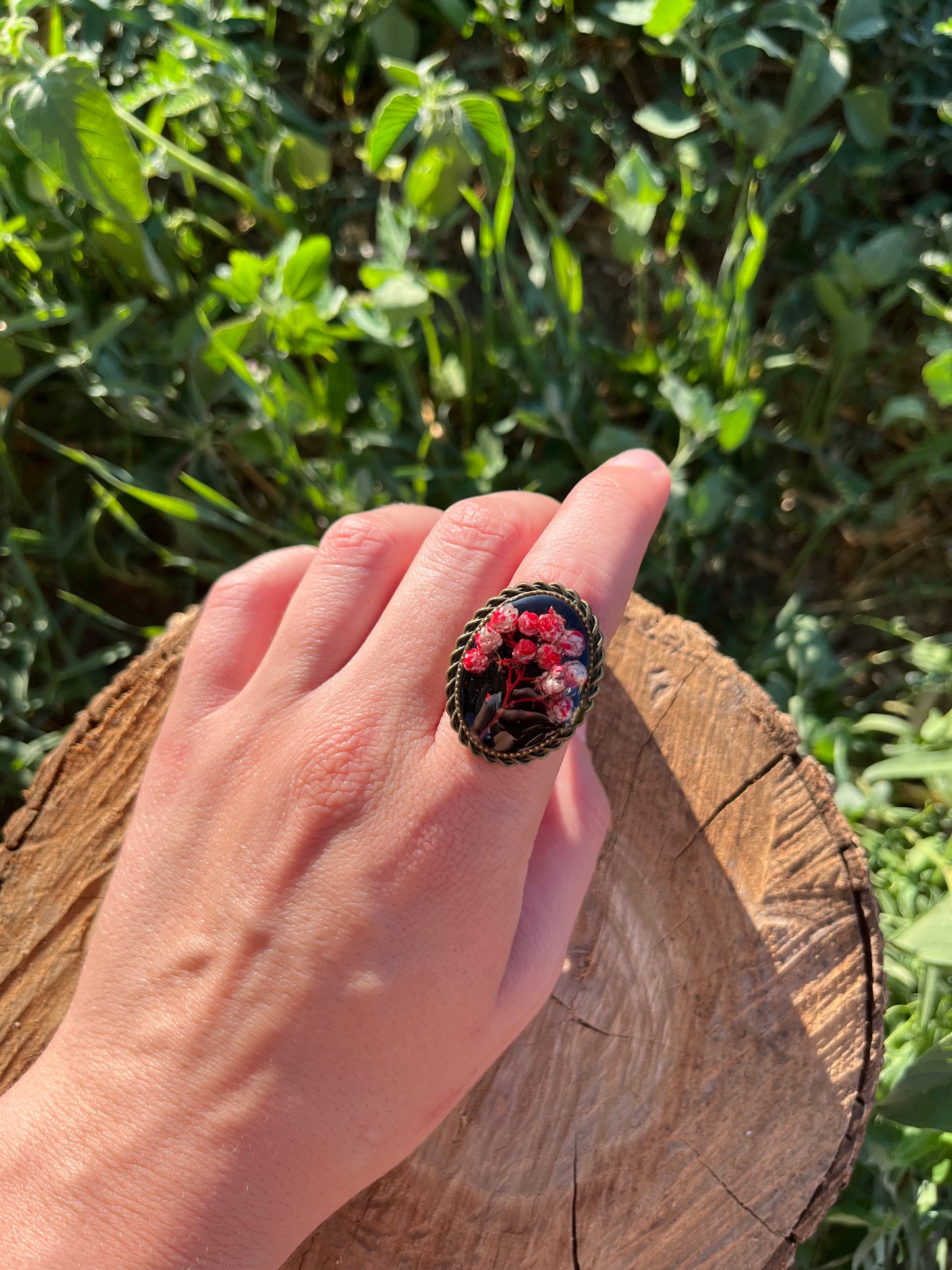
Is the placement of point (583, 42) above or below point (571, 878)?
above

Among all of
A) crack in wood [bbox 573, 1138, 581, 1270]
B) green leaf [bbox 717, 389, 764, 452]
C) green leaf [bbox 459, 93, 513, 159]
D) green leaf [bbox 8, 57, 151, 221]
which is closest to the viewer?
crack in wood [bbox 573, 1138, 581, 1270]

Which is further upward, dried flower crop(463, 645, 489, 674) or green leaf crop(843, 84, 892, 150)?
green leaf crop(843, 84, 892, 150)

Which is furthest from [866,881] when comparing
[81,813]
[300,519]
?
[300,519]

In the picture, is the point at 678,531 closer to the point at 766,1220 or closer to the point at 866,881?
the point at 866,881

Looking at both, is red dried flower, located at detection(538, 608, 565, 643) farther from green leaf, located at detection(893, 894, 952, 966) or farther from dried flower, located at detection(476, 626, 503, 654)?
green leaf, located at detection(893, 894, 952, 966)

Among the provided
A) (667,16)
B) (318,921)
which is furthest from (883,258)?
(318,921)

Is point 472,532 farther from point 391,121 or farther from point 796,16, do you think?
point 796,16

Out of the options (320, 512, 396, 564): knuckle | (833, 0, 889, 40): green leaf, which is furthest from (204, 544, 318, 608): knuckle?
(833, 0, 889, 40): green leaf
